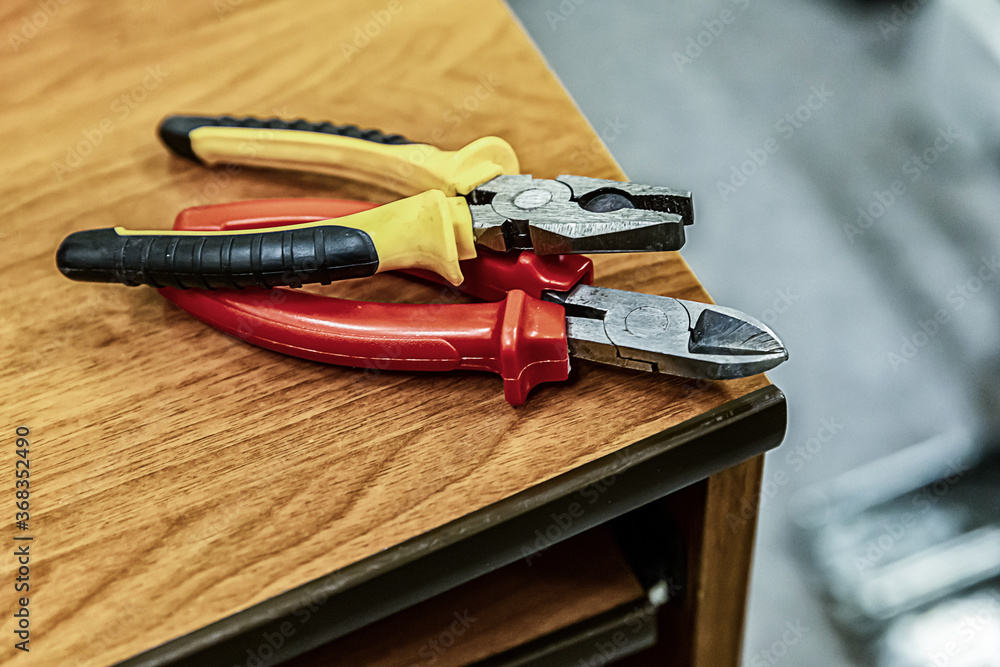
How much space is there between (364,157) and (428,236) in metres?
0.11

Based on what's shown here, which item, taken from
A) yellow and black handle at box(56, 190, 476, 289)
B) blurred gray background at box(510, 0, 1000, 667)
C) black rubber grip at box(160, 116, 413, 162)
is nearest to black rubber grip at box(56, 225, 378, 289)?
yellow and black handle at box(56, 190, 476, 289)

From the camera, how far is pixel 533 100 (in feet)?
2.15

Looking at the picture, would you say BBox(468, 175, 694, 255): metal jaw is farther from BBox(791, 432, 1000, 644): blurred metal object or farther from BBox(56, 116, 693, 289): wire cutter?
BBox(791, 432, 1000, 644): blurred metal object

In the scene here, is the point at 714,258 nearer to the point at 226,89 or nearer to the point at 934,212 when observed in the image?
the point at 934,212

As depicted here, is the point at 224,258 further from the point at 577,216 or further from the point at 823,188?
the point at 823,188

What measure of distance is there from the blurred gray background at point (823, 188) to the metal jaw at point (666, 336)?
0.66 metres

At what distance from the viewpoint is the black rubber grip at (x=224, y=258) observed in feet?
1.59

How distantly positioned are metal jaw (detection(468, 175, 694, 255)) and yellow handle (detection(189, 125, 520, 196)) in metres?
0.02

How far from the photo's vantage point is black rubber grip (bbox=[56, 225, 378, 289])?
1.59 feet

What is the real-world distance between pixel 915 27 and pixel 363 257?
49.8 inches

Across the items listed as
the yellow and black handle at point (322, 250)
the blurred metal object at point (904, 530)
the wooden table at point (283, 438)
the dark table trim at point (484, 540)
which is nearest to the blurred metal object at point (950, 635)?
the blurred metal object at point (904, 530)

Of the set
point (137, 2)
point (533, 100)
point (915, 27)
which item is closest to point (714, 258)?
point (915, 27)

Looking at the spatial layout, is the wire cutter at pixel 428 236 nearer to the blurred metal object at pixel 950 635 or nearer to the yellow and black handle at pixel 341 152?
the yellow and black handle at pixel 341 152

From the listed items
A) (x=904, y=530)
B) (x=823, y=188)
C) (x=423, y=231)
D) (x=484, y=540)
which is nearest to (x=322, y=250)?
(x=423, y=231)
